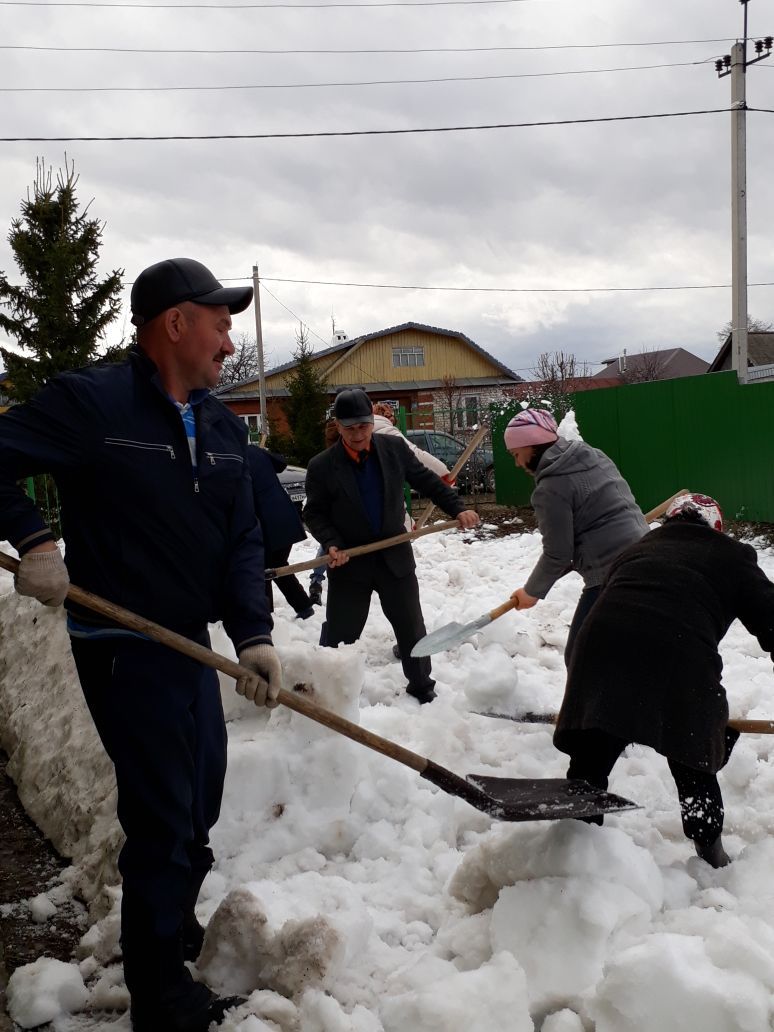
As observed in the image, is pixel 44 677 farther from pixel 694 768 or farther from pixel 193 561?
pixel 694 768

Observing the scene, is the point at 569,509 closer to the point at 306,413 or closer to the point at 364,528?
the point at 364,528

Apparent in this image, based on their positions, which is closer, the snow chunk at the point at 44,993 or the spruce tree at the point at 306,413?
the snow chunk at the point at 44,993

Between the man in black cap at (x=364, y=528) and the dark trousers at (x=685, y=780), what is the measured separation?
1947mm

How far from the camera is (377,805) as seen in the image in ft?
11.2

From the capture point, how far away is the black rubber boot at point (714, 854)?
9.37 feet

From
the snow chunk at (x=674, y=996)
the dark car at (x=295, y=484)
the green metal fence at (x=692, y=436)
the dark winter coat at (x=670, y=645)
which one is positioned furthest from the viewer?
the dark car at (x=295, y=484)

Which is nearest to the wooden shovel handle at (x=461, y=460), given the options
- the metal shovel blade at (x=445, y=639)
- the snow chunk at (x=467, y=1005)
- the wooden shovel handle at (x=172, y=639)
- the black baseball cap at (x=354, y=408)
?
the black baseball cap at (x=354, y=408)

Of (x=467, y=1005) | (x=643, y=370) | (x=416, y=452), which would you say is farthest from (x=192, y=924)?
(x=643, y=370)

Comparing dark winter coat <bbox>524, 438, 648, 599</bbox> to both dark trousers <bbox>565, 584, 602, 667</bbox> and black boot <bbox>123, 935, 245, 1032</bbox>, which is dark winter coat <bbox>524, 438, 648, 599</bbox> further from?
black boot <bbox>123, 935, 245, 1032</bbox>

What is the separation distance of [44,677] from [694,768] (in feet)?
10.9

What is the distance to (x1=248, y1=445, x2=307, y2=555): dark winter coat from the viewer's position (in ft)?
11.5

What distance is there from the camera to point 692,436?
10523 millimetres

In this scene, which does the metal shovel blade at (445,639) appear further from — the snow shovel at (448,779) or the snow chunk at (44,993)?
the snow chunk at (44,993)

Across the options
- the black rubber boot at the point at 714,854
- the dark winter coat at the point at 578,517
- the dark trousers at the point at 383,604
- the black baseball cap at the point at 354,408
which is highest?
the black baseball cap at the point at 354,408
